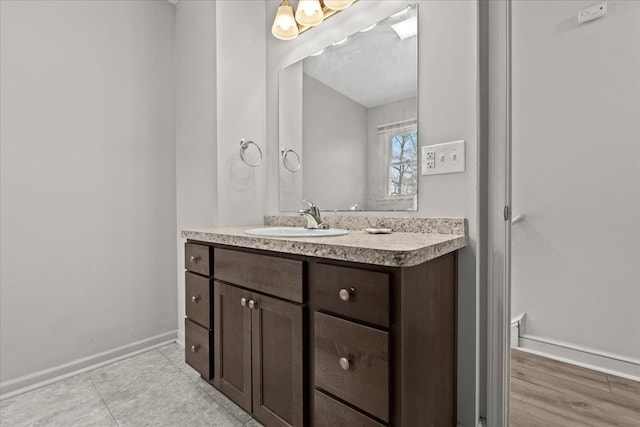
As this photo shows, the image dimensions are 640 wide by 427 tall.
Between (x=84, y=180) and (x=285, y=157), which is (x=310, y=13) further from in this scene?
(x=84, y=180)

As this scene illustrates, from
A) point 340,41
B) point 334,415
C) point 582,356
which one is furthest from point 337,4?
point 582,356

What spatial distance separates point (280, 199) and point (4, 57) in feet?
5.20

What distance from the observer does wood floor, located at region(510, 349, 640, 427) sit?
1.36 metres

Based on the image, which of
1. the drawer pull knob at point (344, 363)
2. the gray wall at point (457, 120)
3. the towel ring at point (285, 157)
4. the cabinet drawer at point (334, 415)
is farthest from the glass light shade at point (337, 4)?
the cabinet drawer at point (334, 415)

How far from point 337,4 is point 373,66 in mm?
393

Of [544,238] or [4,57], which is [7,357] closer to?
[4,57]

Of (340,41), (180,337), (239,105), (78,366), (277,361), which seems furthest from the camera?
(180,337)

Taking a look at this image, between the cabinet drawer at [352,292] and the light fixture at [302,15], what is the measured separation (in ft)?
4.59

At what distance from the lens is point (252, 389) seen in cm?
127

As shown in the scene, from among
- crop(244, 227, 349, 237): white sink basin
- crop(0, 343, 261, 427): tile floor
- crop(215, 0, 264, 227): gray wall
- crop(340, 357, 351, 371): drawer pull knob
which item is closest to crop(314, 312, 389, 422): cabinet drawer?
crop(340, 357, 351, 371): drawer pull knob

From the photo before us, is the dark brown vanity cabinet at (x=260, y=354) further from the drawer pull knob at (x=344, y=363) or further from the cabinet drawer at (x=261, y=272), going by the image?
the drawer pull knob at (x=344, y=363)

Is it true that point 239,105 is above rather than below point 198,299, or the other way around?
above

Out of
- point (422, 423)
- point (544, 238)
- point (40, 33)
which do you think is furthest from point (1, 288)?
point (544, 238)

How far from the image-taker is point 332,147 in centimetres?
174
